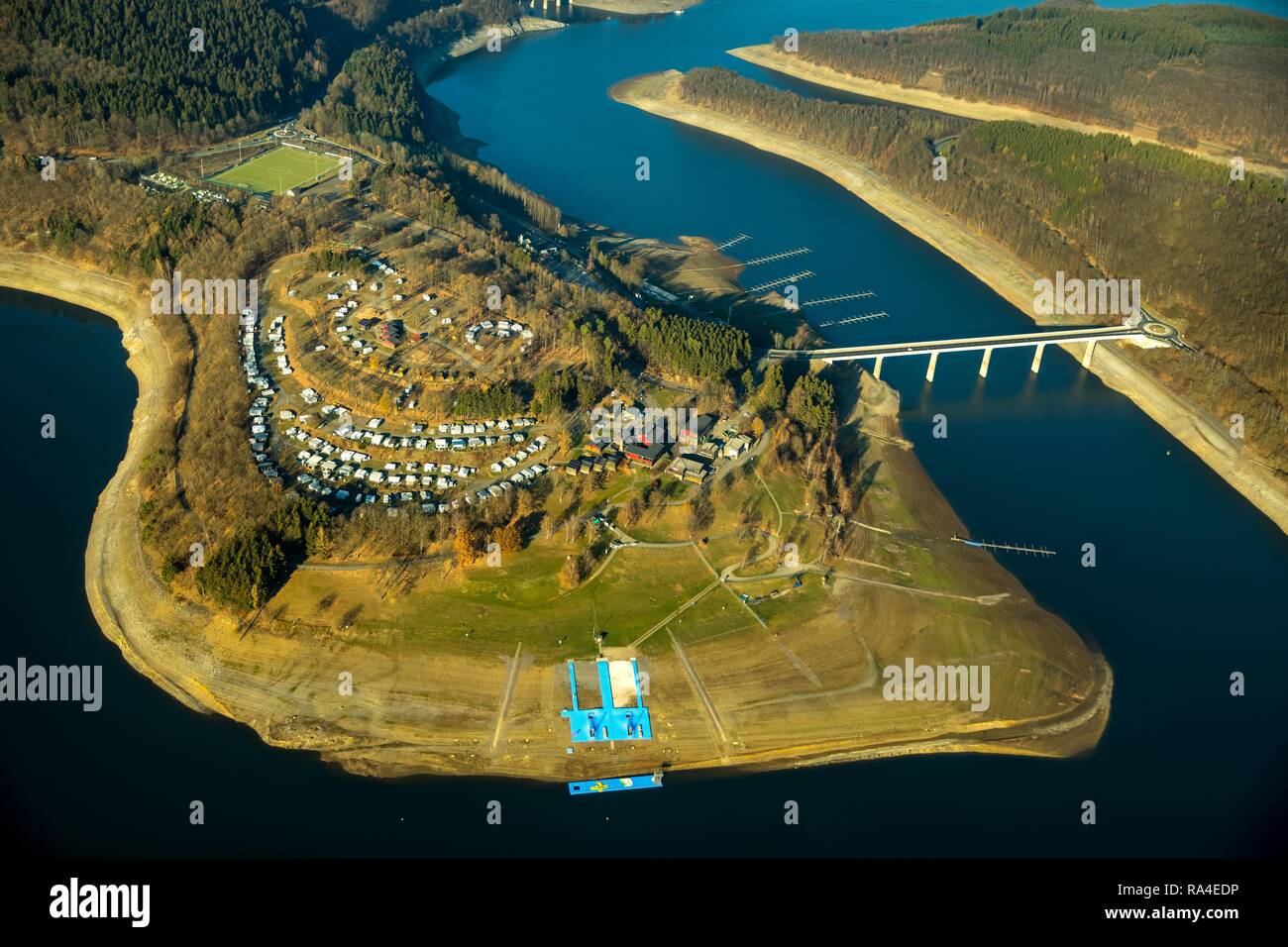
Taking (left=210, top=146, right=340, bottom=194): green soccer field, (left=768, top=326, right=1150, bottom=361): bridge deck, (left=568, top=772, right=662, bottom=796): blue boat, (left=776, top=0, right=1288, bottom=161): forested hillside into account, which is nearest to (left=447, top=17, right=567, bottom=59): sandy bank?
(left=776, top=0, right=1288, bottom=161): forested hillside

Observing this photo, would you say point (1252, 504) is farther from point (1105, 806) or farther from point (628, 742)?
point (628, 742)

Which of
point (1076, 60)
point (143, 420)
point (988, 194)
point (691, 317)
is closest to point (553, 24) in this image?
point (1076, 60)

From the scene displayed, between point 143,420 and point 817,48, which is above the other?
point 817,48

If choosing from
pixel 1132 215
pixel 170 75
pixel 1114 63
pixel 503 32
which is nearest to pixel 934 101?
pixel 1114 63

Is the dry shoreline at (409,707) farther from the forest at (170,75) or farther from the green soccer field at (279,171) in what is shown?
the forest at (170,75)

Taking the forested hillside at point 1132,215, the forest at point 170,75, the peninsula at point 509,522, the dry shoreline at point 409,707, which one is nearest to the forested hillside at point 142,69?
the forest at point 170,75

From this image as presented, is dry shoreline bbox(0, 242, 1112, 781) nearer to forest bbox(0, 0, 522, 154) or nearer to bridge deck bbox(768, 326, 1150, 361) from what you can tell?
bridge deck bbox(768, 326, 1150, 361)
